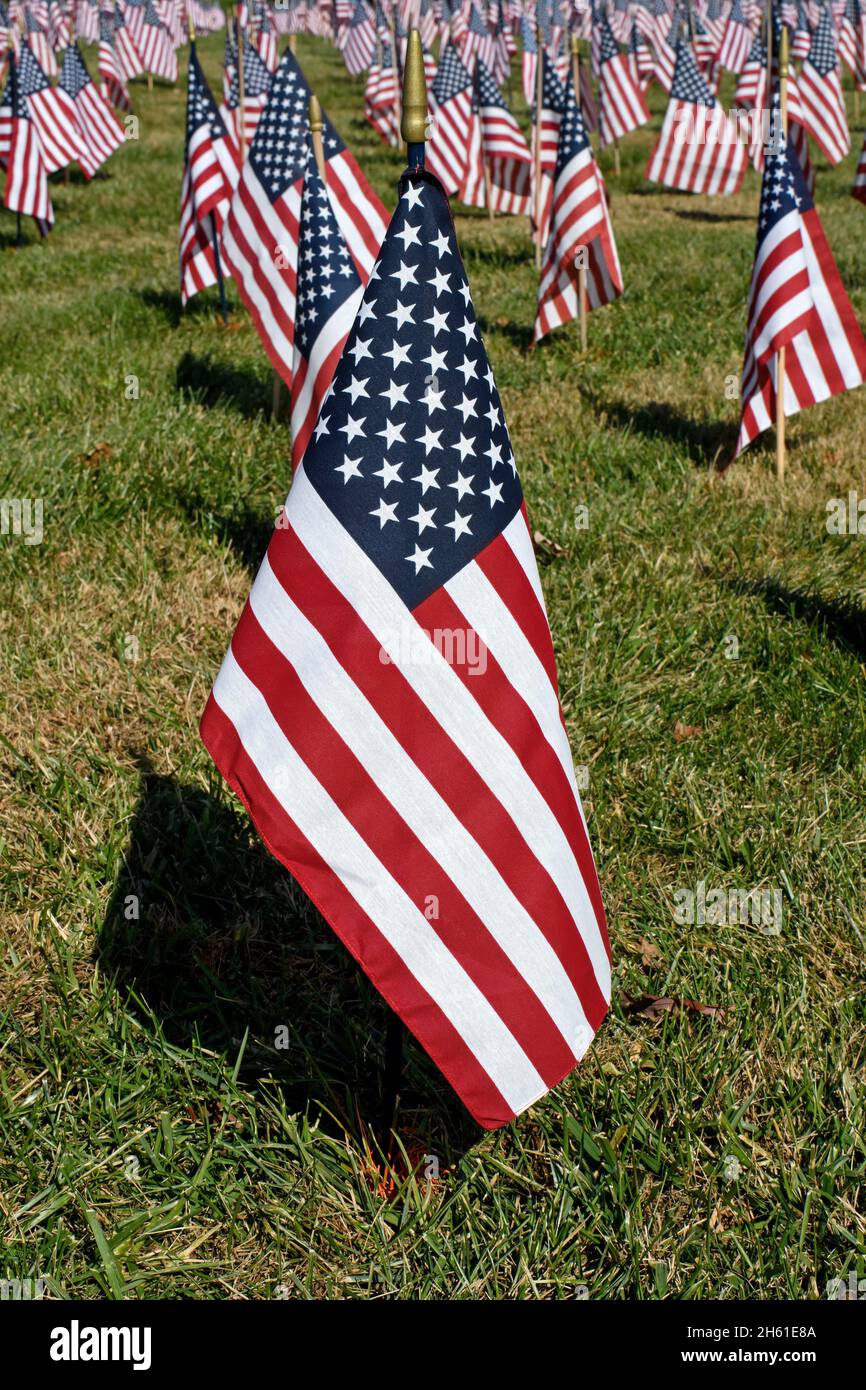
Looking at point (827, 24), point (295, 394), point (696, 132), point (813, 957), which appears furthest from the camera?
point (827, 24)

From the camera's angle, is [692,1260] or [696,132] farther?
[696,132]

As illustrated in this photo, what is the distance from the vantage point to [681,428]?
24.9ft

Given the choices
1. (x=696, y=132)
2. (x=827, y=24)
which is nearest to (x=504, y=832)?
(x=696, y=132)

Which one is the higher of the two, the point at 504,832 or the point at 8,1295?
the point at 504,832

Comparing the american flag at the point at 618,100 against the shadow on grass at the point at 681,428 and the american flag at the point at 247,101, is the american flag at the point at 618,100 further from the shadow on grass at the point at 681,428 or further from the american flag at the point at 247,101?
the shadow on grass at the point at 681,428

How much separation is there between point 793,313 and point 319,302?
2967 mm

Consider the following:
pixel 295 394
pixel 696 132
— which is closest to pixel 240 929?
pixel 295 394

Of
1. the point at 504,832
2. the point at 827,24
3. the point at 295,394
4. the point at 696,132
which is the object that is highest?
the point at 827,24

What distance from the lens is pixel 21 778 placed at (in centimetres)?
394

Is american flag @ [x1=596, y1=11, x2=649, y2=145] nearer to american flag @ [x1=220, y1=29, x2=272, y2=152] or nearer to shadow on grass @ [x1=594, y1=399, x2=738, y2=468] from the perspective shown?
american flag @ [x1=220, y1=29, x2=272, y2=152]

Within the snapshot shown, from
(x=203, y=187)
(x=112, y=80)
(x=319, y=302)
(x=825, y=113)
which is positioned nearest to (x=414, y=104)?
(x=319, y=302)
